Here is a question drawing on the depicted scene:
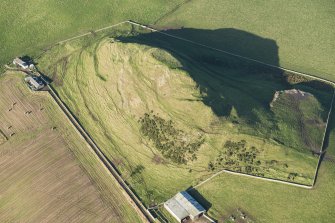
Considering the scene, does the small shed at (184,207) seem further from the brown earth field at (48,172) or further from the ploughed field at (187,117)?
the brown earth field at (48,172)

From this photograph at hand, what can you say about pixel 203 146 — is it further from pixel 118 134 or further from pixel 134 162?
pixel 118 134

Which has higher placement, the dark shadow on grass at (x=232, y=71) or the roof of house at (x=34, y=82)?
the roof of house at (x=34, y=82)

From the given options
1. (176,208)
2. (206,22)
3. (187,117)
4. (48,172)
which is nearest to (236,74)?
(187,117)

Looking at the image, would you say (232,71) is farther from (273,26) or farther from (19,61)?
(19,61)

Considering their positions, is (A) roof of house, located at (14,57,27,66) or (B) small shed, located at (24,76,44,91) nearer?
(B) small shed, located at (24,76,44,91)

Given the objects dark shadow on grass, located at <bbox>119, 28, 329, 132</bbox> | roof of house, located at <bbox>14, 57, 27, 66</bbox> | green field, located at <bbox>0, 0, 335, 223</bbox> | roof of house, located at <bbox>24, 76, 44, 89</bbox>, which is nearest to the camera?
green field, located at <bbox>0, 0, 335, 223</bbox>

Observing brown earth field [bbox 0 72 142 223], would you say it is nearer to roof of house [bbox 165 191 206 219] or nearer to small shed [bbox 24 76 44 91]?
small shed [bbox 24 76 44 91]

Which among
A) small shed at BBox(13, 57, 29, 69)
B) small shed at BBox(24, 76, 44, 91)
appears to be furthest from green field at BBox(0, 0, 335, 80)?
small shed at BBox(24, 76, 44, 91)

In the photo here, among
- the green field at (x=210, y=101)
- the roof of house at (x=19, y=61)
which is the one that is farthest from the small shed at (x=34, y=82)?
the roof of house at (x=19, y=61)
